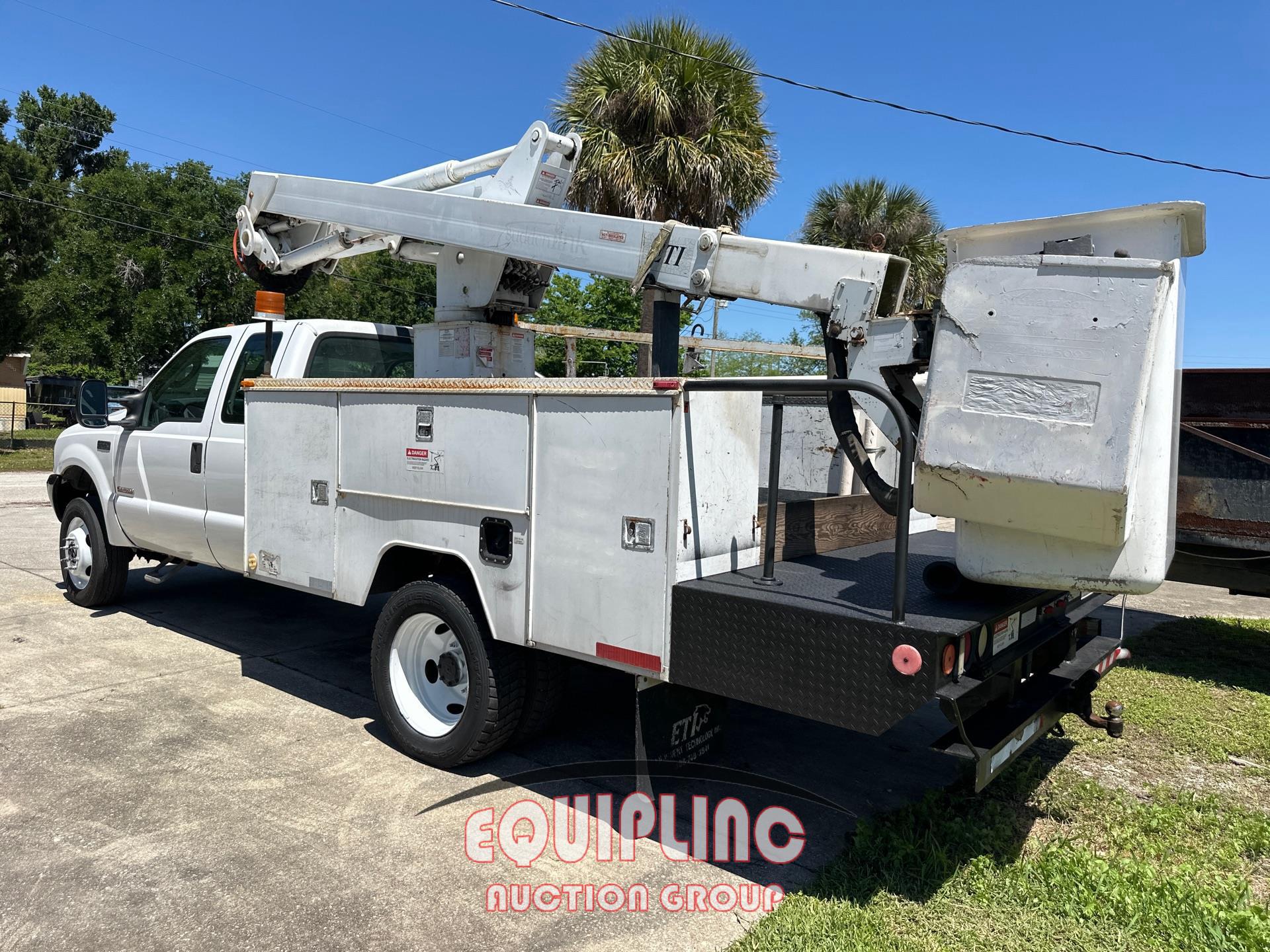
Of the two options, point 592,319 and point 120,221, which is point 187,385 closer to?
point 592,319

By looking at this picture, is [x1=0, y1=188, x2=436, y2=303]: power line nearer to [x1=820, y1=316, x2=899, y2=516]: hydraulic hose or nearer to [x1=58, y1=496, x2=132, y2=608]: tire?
[x1=58, y1=496, x2=132, y2=608]: tire

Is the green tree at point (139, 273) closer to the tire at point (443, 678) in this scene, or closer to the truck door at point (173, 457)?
the truck door at point (173, 457)

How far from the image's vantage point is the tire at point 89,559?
24.0 feet

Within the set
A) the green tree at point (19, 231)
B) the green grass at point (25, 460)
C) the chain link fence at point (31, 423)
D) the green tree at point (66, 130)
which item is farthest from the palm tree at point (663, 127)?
the green tree at point (66, 130)

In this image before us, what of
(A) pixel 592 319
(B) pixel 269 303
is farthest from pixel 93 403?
(A) pixel 592 319

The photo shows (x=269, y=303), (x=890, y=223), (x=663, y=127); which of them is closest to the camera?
(x=269, y=303)

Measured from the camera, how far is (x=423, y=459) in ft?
14.6

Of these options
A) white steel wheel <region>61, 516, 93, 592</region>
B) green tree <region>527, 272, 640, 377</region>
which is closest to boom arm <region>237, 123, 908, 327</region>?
white steel wheel <region>61, 516, 93, 592</region>

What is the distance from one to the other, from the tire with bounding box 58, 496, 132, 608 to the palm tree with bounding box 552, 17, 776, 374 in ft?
27.2

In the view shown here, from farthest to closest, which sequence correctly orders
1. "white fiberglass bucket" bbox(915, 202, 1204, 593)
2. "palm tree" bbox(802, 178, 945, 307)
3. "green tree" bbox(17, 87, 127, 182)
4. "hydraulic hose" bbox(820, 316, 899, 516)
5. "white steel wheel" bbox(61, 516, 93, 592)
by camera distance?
1. "green tree" bbox(17, 87, 127, 182)
2. "palm tree" bbox(802, 178, 945, 307)
3. "white steel wheel" bbox(61, 516, 93, 592)
4. "hydraulic hose" bbox(820, 316, 899, 516)
5. "white fiberglass bucket" bbox(915, 202, 1204, 593)

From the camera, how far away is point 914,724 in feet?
18.4

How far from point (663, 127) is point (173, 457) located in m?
9.54

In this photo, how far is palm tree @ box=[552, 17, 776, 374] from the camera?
531 inches

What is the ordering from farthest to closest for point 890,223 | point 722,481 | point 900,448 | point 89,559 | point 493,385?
1. point 890,223
2. point 89,559
3. point 493,385
4. point 722,481
5. point 900,448
